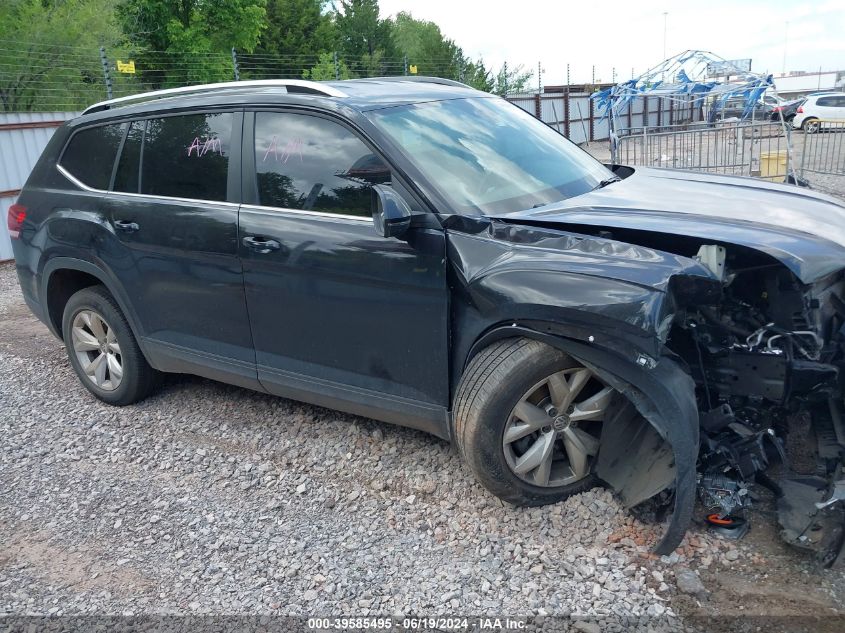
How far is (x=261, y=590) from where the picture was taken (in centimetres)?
304

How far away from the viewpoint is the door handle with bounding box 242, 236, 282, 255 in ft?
12.3

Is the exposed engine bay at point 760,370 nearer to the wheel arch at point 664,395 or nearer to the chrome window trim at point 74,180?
the wheel arch at point 664,395

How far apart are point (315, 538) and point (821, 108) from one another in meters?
29.0

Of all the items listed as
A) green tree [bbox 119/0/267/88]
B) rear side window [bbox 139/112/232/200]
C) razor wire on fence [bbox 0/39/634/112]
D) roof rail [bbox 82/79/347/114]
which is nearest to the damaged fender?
roof rail [bbox 82/79/347/114]

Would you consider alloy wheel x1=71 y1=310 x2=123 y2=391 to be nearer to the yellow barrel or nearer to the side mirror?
the side mirror

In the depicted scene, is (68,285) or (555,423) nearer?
(555,423)

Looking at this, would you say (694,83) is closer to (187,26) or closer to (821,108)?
(821,108)

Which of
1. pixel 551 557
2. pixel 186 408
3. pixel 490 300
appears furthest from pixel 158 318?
pixel 551 557

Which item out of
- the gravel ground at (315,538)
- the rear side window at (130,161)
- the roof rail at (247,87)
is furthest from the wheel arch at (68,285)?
the roof rail at (247,87)

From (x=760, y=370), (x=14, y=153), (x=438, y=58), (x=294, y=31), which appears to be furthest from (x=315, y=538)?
(x=438, y=58)

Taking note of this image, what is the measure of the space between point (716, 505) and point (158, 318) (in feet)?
10.5

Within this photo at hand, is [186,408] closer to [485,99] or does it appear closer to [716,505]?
[485,99]

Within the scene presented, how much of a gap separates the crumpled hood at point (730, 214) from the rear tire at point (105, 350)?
2729 millimetres

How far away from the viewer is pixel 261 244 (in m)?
3.78
